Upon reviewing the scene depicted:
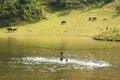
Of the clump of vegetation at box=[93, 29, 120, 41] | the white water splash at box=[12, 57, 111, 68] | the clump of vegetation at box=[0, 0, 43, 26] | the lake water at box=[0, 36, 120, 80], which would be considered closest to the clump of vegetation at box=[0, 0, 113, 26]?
the clump of vegetation at box=[0, 0, 43, 26]

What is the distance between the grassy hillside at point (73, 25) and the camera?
353 ft

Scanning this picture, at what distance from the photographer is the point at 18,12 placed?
127m

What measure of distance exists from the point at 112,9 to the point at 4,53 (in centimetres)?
7332

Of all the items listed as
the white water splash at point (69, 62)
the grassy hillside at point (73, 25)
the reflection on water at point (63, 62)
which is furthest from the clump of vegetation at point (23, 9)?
the reflection on water at point (63, 62)

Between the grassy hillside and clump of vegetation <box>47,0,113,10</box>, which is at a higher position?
clump of vegetation <box>47,0,113,10</box>

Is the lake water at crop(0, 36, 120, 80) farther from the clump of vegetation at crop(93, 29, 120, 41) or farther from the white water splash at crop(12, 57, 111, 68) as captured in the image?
the clump of vegetation at crop(93, 29, 120, 41)

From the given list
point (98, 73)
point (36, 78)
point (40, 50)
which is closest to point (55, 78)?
point (36, 78)

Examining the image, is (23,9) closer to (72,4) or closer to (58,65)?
(72,4)

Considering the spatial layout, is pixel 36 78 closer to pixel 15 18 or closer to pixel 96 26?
pixel 96 26

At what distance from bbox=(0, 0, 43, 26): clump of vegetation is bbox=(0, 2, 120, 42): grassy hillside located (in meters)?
4.30

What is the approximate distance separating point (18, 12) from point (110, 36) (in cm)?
4393

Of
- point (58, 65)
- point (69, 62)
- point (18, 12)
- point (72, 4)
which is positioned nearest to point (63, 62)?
point (69, 62)

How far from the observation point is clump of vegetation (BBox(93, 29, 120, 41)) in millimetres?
93000

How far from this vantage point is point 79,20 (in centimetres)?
12056
